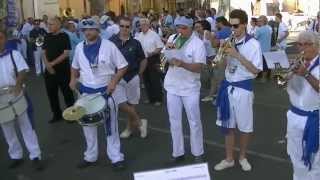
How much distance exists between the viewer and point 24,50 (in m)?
20.3

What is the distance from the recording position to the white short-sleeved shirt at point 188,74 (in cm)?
677

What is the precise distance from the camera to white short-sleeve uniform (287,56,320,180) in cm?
504

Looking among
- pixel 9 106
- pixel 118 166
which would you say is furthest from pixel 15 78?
pixel 118 166

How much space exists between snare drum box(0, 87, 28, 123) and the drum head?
0.77 meters

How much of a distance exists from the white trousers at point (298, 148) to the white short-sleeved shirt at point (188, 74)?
1.82 m

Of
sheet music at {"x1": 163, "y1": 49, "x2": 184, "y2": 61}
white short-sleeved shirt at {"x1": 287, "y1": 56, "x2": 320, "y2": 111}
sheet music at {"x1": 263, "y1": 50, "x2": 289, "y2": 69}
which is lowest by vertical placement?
sheet music at {"x1": 263, "y1": 50, "x2": 289, "y2": 69}

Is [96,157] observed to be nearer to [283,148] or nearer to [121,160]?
[121,160]

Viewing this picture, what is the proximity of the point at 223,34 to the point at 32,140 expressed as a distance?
15.4 ft

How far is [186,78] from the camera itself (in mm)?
6820

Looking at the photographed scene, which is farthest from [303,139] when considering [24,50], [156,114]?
[24,50]

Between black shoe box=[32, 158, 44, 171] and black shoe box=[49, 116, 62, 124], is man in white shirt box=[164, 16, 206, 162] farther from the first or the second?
black shoe box=[49, 116, 62, 124]

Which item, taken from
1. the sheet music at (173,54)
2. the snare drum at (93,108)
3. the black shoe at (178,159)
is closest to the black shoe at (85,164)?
the snare drum at (93,108)

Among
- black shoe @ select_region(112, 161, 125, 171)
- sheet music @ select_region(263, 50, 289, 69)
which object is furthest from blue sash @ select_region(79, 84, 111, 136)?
sheet music @ select_region(263, 50, 289, 69)

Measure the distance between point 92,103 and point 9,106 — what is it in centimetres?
102
